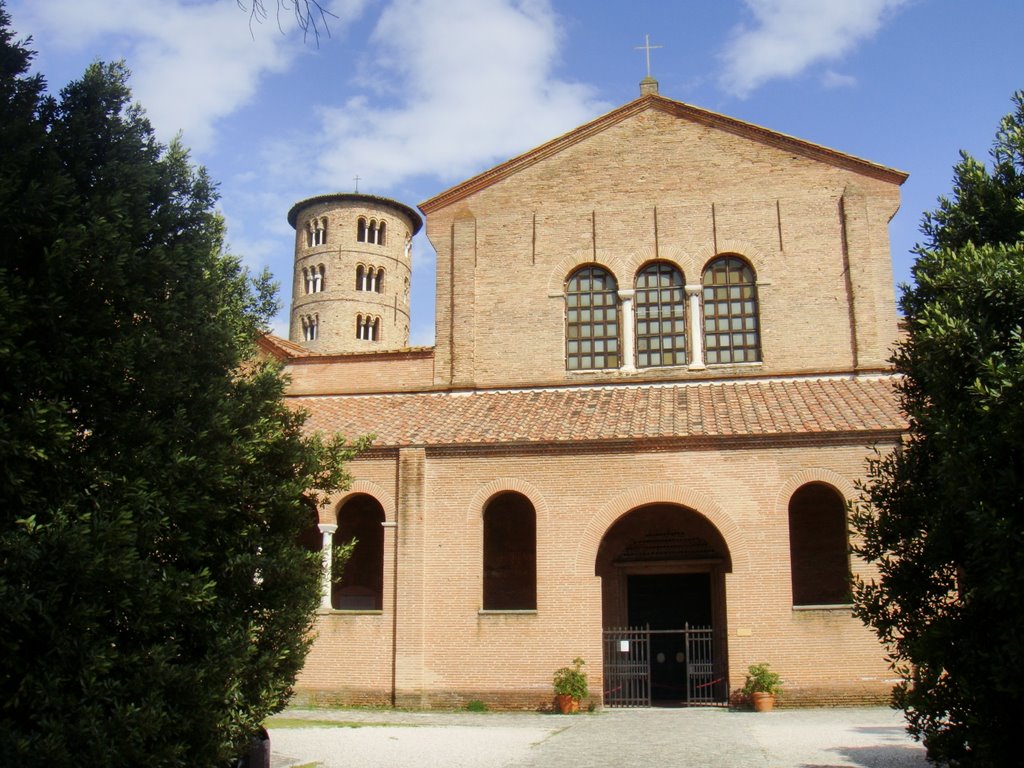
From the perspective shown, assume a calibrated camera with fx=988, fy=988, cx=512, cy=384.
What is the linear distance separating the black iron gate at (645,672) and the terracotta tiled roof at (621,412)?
381 cm

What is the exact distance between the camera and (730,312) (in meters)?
21.8

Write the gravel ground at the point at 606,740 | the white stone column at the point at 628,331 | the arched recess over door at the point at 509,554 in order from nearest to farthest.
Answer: the gravel ground at the point at 606,740 → the arched recess over door at the point at 509,554 → the white stone column at the point at 628,331

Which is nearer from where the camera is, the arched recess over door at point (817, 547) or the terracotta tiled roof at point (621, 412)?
the terracotta tiled roof at point (621, 412)

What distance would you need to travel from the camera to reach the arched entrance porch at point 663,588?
19344mm

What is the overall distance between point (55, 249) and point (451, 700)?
13175 mm

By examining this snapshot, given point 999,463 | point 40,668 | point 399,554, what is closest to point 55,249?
point 40,668

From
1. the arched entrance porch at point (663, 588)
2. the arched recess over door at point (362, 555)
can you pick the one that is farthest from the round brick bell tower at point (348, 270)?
the arched entrance porch at point (663, 588)

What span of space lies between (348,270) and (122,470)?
53.1m

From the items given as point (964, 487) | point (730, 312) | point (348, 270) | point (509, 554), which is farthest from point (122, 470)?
point (348, 270)

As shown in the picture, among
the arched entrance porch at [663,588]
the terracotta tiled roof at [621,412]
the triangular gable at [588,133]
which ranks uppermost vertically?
the triangular gable at [588,133]

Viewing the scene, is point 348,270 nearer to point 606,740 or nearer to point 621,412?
point 621,412

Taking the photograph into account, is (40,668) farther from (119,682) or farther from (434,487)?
(434,487)

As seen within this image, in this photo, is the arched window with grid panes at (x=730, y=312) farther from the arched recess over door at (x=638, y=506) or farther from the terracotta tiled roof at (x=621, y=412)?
the arched recess over door at (x=638, y=506)

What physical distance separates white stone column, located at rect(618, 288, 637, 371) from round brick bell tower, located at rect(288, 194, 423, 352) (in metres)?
39.5
